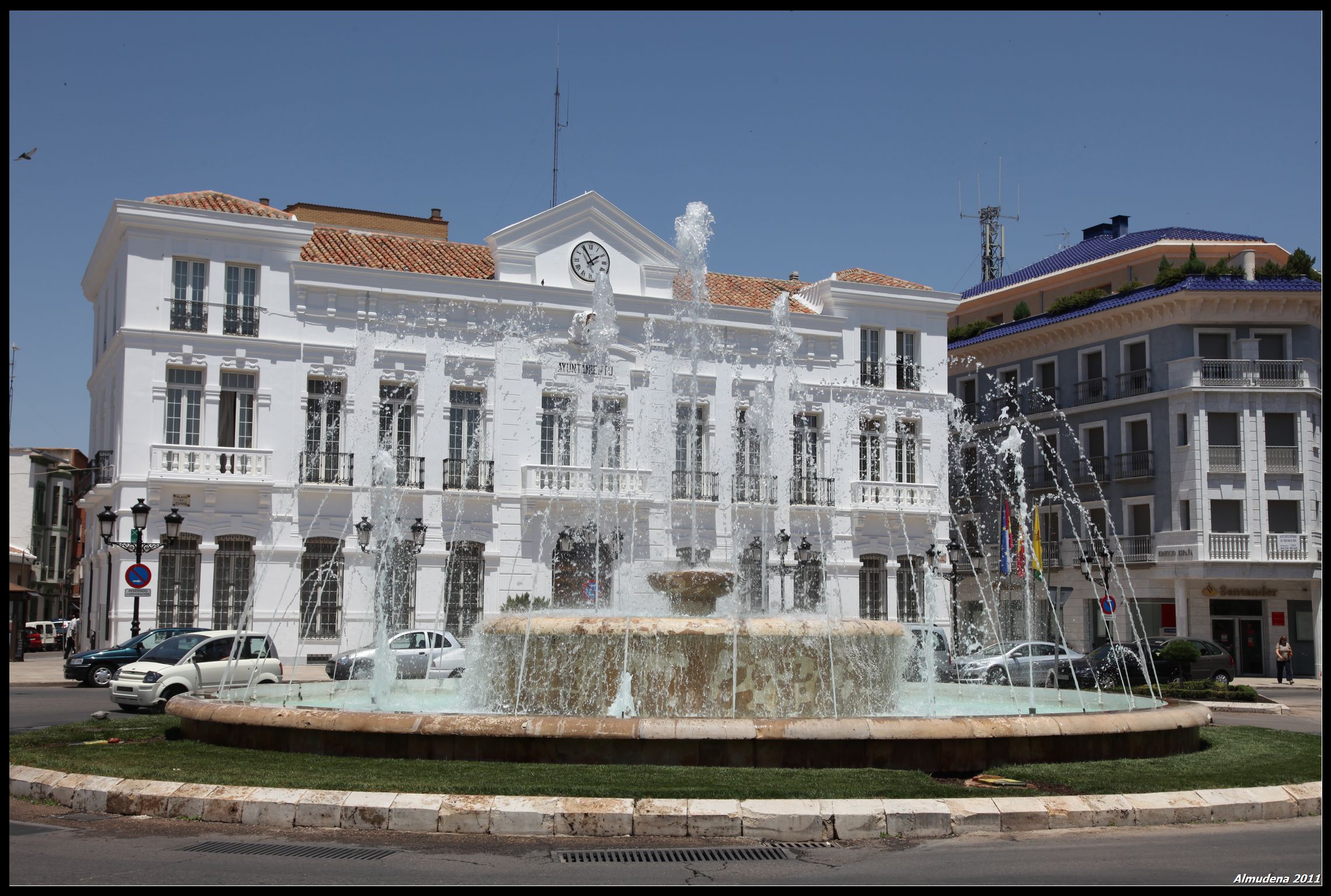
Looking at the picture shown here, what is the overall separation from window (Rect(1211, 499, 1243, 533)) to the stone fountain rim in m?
29.1

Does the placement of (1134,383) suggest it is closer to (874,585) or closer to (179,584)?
(874,585)

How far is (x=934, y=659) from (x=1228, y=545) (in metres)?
17.0

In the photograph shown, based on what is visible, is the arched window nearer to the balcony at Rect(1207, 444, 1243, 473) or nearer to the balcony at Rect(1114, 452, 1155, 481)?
the balcony at Rect(1114, 452, 1155, 481)

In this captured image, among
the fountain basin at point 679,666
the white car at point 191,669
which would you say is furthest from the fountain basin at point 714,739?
the white car at point 191,669

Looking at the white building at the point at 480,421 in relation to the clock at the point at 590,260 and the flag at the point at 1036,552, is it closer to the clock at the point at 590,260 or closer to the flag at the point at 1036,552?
the clock at the point at 590,260

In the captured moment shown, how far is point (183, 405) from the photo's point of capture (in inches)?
1231

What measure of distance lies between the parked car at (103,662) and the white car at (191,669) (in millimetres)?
4728

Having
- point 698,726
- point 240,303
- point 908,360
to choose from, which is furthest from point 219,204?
point 698,726

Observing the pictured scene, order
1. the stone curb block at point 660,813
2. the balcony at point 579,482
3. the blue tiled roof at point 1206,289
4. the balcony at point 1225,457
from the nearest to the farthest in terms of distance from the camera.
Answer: the stone curb block at point 660,813 < the balcony at point 579,482 < the balcony at point 1225,457 < the blue tiled roof at point 1206,289

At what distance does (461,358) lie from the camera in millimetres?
33656

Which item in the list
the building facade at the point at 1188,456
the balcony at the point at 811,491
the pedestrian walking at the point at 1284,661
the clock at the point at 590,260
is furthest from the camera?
the building facade at the point at 1188,456

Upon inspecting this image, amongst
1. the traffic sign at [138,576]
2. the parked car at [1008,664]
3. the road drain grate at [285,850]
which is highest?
the traffic sign at [138,576]

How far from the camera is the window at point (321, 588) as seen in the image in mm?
31625

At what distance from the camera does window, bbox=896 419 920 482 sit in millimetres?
38594
